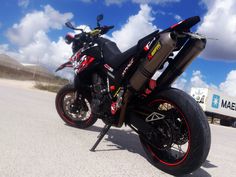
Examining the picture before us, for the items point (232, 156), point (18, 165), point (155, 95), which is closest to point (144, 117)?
point (155, 95)

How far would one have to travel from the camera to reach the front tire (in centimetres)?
303

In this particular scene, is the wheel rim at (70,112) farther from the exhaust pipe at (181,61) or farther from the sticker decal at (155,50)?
the sticker decal at (155,50)

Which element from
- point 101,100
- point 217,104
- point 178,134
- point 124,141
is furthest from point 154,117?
point 217,104

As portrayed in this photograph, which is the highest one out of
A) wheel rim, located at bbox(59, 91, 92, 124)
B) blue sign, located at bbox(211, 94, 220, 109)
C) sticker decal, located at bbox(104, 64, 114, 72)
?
blue sign, located at bbox(211, 94, 220, 109)

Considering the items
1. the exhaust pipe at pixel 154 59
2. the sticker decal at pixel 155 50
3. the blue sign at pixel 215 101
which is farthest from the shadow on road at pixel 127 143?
the blue sign at pixel 215 101

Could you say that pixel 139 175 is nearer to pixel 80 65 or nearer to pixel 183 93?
pixel 183 93

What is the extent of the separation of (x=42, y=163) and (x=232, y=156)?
10.9 feet

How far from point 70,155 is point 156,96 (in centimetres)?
122

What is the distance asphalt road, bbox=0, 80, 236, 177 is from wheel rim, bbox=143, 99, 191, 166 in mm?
185

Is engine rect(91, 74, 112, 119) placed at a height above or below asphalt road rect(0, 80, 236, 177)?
above

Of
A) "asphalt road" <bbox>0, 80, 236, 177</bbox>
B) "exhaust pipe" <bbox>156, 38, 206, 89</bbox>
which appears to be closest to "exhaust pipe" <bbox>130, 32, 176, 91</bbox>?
"exhaust pipe" <bbox>156, 38, 206, 89</bbox>

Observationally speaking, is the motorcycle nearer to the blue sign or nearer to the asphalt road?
the asphalt road

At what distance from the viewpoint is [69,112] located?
539cm

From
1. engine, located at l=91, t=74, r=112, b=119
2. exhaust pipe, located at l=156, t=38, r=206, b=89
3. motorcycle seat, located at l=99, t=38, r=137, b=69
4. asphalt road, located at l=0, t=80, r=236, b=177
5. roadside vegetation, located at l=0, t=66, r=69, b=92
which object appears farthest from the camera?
roadside vegetation, located at l=0, t=66, r=69, b=92
